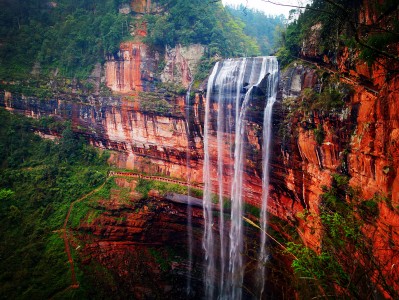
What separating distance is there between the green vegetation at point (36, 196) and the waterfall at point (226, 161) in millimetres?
7340

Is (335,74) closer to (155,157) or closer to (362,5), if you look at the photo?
(362,5)

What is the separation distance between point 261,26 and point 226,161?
2639 cm

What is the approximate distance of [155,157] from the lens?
17625mm

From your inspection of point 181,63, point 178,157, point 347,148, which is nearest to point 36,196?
point 178,157

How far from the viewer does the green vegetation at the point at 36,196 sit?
513 inches

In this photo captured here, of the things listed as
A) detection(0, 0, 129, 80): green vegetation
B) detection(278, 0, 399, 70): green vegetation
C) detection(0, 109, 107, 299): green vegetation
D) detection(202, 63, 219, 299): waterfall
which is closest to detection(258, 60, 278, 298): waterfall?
detection(278, 0, 399, 70): green vegetation

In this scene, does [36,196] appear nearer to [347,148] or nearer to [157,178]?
[157,178]

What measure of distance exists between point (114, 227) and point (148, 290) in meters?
3.87

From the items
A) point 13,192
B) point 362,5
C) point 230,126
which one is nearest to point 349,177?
point 362,5

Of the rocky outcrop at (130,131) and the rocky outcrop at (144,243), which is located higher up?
the rocky outcrop at (130,131)

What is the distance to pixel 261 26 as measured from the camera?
1377 inches

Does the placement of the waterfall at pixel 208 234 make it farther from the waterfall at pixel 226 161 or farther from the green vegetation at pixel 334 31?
the green vegetation at pixel 334 31

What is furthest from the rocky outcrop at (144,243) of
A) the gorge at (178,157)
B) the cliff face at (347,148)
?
the cliff face at (347,148)

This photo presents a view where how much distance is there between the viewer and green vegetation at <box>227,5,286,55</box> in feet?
103
